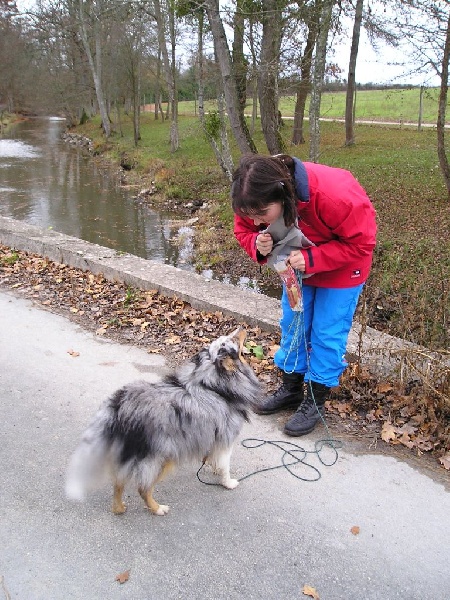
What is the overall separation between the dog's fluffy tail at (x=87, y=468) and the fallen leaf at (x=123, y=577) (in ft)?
1.65

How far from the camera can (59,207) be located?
652 inches

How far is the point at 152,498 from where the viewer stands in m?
3.03

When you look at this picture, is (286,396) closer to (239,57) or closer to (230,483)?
(230,483)

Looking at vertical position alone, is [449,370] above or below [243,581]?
above

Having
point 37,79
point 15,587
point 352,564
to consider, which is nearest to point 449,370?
point 352,564

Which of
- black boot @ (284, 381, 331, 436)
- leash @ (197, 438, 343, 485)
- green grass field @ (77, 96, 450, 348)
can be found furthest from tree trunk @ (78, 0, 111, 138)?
leash @ (197, 438, 343, 485)

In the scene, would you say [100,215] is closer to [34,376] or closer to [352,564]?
[34,376]

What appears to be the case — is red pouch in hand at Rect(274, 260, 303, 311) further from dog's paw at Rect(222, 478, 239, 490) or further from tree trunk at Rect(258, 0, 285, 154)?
tree trunk at Rect(258, 0, 285, 154)

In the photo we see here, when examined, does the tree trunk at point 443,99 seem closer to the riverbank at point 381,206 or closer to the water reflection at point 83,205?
the riverbank at point 381,206

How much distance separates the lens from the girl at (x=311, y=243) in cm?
293

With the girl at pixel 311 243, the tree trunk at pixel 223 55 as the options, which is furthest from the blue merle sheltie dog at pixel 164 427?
the tree trunk at pixel 223 55

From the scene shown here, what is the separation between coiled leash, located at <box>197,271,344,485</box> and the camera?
3.42 m

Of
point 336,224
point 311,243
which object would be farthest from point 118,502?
point 336,224

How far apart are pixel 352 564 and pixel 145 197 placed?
1687cm
